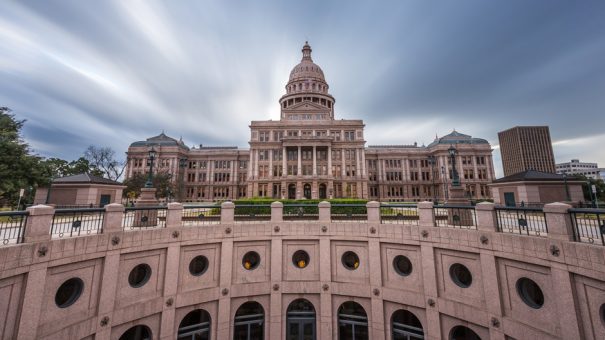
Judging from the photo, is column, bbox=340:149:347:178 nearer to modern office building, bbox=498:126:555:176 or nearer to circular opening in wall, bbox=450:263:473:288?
circular opening in wall, bbox=450:263:473:288

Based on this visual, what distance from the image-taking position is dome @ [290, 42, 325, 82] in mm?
81562

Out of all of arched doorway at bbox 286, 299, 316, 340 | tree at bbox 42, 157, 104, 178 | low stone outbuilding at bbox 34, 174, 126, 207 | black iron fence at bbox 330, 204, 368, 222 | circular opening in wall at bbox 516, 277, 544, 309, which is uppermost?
tree at bbox 42, 157, 104, 178

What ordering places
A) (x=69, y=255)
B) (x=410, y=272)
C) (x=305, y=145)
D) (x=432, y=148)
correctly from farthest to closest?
1. (x=432, y=148)
2. (x=305, y=145)
3. (x=410, y=272)
4. (x=69, y=255)

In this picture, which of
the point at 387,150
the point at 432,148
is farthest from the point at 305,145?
the point at 432,148

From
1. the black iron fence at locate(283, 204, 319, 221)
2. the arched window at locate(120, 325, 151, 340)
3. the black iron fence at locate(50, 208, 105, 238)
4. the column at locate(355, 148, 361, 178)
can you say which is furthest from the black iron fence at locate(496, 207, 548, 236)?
the column at locate(355, 148, 361, 178)

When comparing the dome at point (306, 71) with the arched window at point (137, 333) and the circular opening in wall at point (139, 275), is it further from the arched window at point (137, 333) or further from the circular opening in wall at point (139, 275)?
the arched window at point (137, 333)

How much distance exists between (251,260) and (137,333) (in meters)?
5.81

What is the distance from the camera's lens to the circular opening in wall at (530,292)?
27.9ft

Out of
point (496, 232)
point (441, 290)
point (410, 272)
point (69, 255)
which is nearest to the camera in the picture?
point (69, 255)

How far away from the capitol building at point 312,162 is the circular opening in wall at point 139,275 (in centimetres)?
4547

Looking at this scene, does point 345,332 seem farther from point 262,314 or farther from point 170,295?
point 170,295

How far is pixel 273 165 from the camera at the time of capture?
59.2m

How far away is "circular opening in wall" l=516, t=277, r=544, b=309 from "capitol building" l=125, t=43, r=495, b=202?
46.9 meters

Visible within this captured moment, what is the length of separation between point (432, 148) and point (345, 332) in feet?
229
